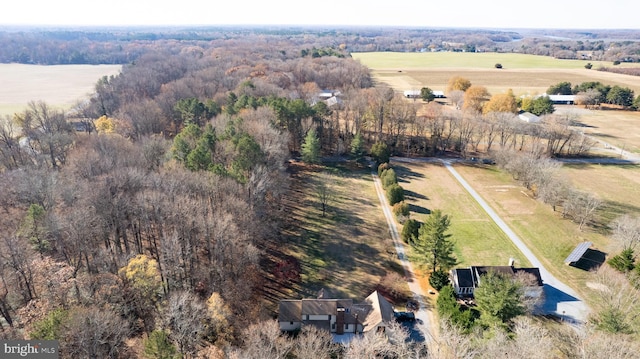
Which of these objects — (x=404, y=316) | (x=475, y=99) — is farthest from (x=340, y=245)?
(x=475, y=99)

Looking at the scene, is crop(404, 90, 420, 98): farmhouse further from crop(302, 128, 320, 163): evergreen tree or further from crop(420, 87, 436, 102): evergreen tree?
crop(302, 128, 320, 163): evergreen tree

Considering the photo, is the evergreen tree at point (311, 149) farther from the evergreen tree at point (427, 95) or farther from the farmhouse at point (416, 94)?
the farmhouse at point (416, 94)

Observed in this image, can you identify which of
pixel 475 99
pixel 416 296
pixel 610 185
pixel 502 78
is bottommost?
pixel 416 296

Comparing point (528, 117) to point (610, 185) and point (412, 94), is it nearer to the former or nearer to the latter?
point (610, 185)

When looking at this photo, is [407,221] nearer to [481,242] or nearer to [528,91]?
[481,242]

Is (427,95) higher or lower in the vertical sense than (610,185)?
higher

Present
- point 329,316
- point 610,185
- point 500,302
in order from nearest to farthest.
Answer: point 500,302, point 329,316, point 610,185

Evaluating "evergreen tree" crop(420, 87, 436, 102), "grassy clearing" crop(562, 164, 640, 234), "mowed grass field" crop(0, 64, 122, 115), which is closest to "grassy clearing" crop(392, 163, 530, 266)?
"grassy clearing" crop(562, 164, 640, 234)

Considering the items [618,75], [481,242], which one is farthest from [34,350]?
[618,75]
